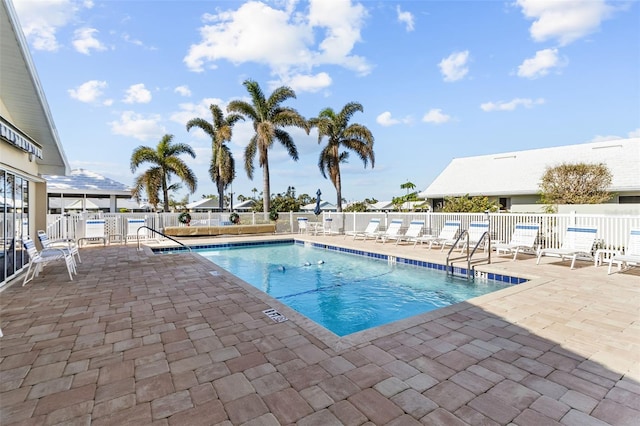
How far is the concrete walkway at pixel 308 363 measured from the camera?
6.84ft

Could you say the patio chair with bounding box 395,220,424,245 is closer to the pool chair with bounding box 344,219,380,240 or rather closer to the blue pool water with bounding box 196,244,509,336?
the pool chair with bounding box 344,219,380,240

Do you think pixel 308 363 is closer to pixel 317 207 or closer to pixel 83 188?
pixel 317 207

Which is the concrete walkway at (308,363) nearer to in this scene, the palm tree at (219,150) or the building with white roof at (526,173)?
the building with white roof at (526,173)

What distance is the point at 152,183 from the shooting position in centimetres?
1922

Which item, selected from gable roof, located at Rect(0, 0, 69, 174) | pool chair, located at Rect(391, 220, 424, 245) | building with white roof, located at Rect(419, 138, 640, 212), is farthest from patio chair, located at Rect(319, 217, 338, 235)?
gable roof, located at Rect(0, 0, 69, 174)

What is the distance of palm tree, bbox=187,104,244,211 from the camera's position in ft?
65.6

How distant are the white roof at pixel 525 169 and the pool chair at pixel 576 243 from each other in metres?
9.48

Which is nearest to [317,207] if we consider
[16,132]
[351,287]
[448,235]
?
[448,235]

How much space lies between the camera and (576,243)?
730 centimetres

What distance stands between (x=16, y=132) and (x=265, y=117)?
1366 cm

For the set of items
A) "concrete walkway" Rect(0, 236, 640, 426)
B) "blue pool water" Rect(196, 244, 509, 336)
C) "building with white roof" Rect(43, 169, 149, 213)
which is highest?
"building with white roof" Rect(43, 169, 149, 213)

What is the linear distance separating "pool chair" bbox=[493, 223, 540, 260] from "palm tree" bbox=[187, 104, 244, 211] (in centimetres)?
1617

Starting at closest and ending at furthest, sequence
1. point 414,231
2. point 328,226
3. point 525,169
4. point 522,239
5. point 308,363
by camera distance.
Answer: point 308,363 → point 522,239 → point 414,231 → point 328,226 → point 525,169

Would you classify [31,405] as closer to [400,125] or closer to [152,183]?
[400,125]
